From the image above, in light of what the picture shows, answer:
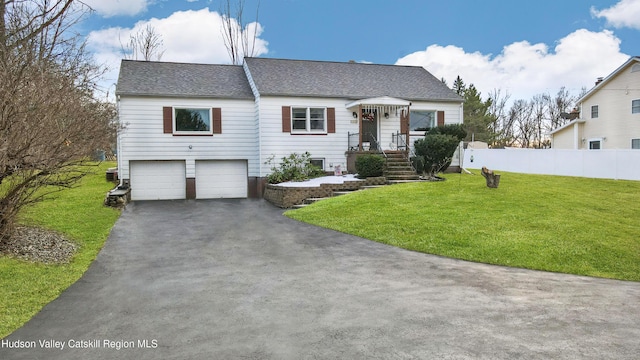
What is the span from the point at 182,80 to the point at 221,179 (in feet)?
16.0

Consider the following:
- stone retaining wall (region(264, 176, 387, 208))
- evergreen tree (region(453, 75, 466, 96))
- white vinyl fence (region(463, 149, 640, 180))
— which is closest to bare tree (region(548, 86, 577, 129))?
evergreen tree (region(453, 75, 466, 96))

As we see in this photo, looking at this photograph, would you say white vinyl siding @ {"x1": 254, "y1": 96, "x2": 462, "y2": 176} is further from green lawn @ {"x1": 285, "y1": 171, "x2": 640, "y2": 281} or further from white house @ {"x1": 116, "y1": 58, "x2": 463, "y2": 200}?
green lawn @ {"x1": 285, "y1": 171, "x2": 640, "y2": 281}

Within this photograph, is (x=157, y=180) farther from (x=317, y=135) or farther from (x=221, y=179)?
(x=317, y=135)

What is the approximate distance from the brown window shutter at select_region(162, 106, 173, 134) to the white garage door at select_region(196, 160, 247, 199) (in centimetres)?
187

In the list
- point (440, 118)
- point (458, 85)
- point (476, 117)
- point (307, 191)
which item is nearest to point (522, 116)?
point (458, 85)

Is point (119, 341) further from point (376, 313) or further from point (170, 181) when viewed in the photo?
point (170, 181)

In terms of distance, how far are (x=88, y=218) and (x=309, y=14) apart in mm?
18164

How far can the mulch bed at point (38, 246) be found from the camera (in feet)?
23.6

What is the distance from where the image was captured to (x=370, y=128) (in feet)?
64.2

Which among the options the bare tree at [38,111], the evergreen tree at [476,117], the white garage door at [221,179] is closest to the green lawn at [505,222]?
the white garage door at [221,179]

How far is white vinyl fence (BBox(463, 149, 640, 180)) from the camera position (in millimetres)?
19250

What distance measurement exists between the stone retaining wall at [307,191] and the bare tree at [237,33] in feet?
75.9

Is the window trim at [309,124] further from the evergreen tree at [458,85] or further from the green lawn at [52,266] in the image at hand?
the evergreen tree at [458,85]

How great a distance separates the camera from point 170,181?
1825 cm
